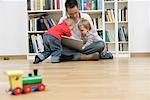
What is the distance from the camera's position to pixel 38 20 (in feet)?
13.9

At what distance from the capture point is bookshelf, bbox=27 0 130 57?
162 inches

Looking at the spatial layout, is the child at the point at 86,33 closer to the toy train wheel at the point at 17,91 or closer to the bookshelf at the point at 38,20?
the bookshelf at the point at 38,20

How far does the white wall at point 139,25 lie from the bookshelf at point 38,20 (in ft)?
3.27

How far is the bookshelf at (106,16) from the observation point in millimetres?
4121

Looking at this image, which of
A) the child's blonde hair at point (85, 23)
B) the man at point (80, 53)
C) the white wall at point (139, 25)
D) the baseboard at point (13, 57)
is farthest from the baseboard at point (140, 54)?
the baseboard at point (13, 57)

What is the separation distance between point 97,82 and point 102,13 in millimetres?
2251

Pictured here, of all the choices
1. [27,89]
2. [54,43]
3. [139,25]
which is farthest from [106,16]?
[27,89]

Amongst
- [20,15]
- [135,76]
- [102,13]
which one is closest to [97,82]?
[135,76]

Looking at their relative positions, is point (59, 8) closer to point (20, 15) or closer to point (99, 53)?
point (20, 15)

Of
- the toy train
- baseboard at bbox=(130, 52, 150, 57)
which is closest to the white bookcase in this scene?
baseboard at bbox=(130, 52, 150, 57)

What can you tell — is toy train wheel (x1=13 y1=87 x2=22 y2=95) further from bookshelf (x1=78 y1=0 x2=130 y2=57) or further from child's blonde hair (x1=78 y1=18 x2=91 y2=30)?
bookshelf (x1=78 y1=0 x2=130 y2=57)

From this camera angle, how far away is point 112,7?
4.27 meters

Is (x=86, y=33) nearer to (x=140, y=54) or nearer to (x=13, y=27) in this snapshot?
(x=140, y=54)

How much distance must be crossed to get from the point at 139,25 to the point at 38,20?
140 centimetres
